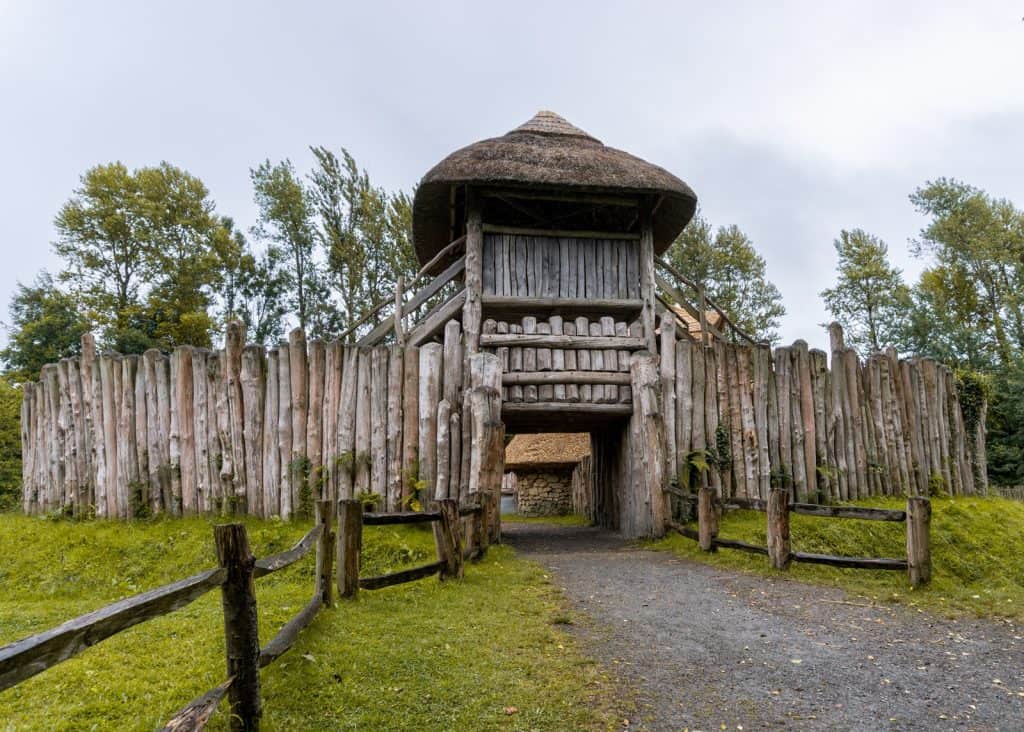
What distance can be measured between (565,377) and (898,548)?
5318 mm

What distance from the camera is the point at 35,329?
23.8 meters

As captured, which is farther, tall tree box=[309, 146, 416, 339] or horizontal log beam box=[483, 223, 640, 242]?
tall tree box=[309, 146, 416, 339]

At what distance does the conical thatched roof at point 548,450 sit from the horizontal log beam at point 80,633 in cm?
1788

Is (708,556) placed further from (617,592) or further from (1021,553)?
(1021,553)

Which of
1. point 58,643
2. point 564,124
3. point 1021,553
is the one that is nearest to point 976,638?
point 58,643

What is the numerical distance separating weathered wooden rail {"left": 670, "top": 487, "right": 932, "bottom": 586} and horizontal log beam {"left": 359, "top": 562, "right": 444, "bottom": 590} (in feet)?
11.9

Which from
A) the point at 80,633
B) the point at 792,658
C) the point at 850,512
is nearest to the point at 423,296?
the point at 850,512

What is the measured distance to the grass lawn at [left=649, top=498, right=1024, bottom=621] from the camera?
6648 millimetres

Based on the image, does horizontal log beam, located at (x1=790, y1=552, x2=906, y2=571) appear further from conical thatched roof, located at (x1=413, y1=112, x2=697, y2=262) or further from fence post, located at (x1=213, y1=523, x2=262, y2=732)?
conical thatched roof, located at (x1=413, y1=112, x2=697, y2=262)

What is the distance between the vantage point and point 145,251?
26.5m

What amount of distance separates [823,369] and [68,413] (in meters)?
12.1

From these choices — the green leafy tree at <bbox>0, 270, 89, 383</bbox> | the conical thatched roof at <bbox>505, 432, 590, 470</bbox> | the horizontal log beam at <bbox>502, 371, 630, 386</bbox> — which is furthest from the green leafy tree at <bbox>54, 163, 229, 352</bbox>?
the horizontal log beam at <bbox>502, 371, 630, 386</bbox>

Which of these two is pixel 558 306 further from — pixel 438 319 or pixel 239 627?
pixel 239 627

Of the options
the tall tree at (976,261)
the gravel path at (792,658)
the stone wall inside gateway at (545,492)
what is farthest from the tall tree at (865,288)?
the gravel path at (792,658)
